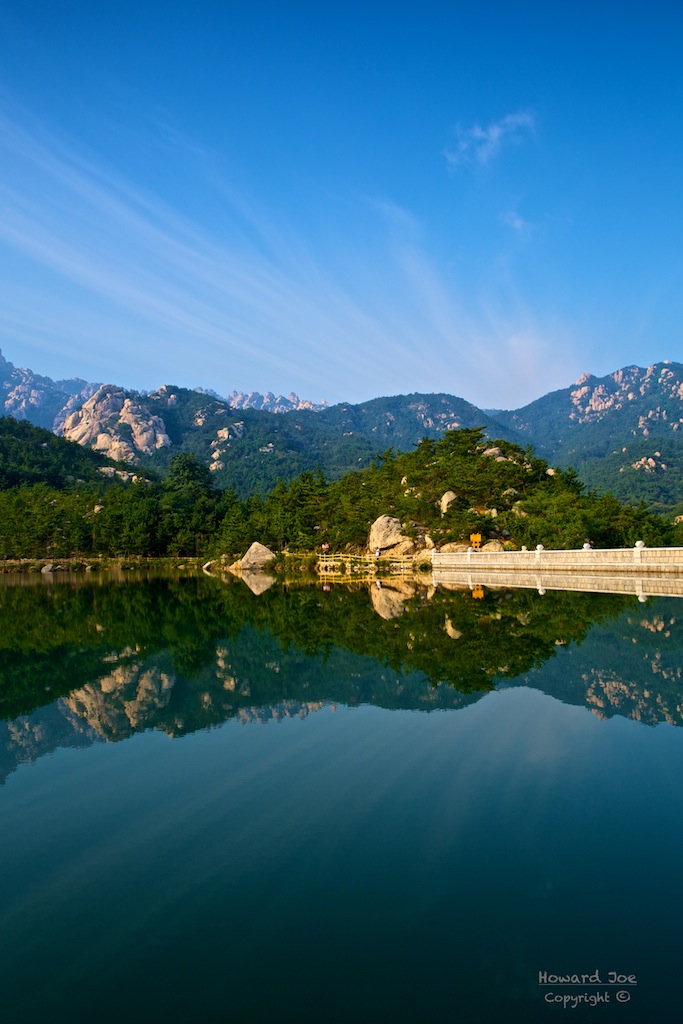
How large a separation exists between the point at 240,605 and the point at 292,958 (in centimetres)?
2698

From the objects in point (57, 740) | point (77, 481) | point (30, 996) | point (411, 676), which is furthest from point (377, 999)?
point (77, 481)

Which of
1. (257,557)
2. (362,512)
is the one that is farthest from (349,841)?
(257,557)

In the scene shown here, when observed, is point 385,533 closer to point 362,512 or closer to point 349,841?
point 362,512

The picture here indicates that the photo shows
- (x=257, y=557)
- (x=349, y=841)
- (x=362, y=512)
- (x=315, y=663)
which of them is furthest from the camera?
(x=257, y=557)

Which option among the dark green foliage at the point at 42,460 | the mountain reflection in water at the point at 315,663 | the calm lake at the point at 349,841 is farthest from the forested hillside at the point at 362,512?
the calm lake at the point at 349,841

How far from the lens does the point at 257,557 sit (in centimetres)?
6644

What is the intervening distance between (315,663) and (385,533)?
141 feet

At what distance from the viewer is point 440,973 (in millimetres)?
4570

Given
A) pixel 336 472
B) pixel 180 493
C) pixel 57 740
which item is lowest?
pixel 57 740

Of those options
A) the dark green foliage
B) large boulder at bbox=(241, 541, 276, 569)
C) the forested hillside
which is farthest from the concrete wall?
the dark green foliage

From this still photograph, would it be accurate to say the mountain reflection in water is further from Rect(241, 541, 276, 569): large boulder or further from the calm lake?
Rect(241, 541, 276, 569): large boulder

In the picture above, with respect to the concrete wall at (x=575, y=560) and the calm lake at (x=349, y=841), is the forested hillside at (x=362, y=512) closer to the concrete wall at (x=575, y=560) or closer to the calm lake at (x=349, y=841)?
the concrete wall at (x=575, y=560)

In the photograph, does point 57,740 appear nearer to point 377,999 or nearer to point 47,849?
point 47,849

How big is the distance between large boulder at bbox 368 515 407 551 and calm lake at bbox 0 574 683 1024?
140ft
